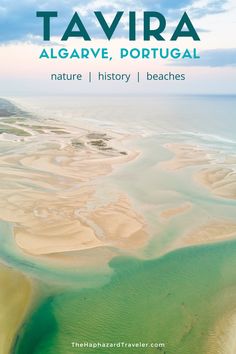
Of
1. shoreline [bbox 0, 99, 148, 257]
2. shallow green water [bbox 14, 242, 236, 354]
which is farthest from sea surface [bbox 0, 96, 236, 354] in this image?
shoreline [bbox 0, 99, 148, 257]

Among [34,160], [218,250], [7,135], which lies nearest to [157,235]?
[218,250]

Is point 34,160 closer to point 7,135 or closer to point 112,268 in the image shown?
point 7,135

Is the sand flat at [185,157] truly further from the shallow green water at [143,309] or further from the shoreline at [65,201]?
the shallow green water at [143,309]

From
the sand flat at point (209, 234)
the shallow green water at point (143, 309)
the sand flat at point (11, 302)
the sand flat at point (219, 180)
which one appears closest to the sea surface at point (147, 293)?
the shallow green water at point (143, 309)

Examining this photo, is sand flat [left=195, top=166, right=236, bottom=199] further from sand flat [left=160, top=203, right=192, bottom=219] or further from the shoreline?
the shoreline

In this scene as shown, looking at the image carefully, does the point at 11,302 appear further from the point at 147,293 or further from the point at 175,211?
the point at 175,211

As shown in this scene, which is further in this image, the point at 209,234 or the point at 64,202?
the point at 64,202

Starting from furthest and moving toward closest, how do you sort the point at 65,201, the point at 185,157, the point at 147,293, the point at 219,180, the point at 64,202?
1. the point at 185,157
2. the point at 219,180
3. the point at 65,201
4. the point at 64,202
5. the point at 147,293

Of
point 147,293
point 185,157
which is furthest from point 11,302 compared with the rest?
point 185,157
